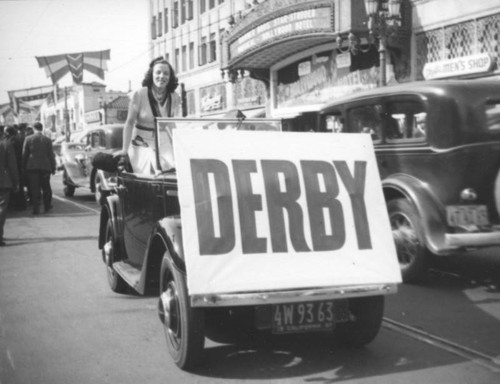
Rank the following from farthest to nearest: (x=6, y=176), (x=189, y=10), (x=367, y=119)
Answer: (x=189, y=10) → (x=6, y=176) → (x=367, y=119)

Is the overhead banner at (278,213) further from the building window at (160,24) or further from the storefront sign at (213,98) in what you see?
the building window at (160,24)

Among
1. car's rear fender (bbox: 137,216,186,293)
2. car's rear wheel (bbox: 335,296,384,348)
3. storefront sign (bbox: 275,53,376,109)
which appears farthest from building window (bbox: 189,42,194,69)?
car's rear wheel (bbox: 335,296,384,348)

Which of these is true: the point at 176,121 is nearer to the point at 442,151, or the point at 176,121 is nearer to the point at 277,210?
the point at 277,210

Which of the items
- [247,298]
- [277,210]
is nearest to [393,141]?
[277,210]

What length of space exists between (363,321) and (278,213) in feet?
3.18

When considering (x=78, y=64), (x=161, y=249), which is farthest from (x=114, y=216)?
(x=78, y=64)

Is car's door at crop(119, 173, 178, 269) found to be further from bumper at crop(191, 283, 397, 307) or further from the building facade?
the building facade

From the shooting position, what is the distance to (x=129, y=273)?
4.75m

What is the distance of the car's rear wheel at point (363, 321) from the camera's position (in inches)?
149

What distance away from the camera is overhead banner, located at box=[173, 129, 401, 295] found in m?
3.30

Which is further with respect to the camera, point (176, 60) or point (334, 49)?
point (176, 60)

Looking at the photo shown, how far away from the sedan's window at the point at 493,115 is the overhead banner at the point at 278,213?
268 cm

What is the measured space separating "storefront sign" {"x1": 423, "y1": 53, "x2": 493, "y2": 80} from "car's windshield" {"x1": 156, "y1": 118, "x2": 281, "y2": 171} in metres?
10.1

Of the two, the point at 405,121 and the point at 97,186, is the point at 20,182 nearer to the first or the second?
the point at 97,186
